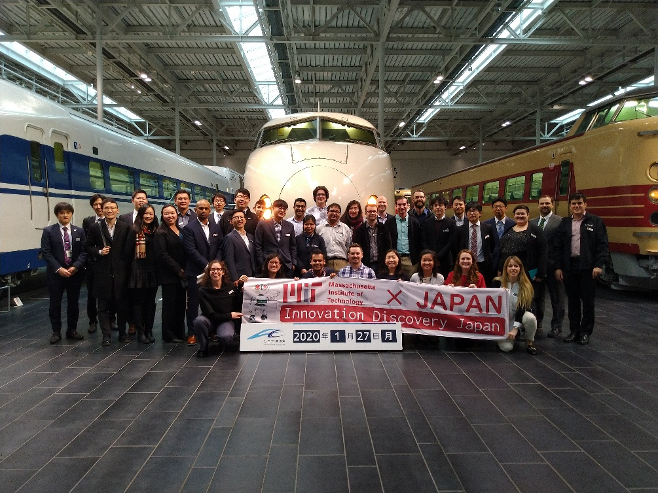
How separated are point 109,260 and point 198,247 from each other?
3.63 feet

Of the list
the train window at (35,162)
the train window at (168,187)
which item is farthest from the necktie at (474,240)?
the train window at (168,187)

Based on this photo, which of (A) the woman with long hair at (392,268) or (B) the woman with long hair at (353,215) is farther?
(B) the woman with long hair at (353,215)

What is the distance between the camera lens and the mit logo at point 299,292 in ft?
17.7

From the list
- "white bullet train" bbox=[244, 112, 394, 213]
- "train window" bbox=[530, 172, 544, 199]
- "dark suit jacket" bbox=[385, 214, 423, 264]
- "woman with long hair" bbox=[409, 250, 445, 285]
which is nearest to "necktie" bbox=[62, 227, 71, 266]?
"white bullet train" bbox=[244, 112, 394, 213]

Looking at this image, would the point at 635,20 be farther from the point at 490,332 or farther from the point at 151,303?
the point at 151,303

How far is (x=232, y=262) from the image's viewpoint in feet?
18.1

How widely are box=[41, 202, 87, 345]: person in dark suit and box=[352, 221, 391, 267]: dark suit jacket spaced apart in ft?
11.8

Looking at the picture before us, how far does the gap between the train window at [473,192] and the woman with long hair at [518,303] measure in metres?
9.71

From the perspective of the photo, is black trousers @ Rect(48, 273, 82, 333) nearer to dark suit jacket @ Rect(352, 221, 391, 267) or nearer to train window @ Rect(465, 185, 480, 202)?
dark suit jacket @ Rect(352, 221, 391, 267)

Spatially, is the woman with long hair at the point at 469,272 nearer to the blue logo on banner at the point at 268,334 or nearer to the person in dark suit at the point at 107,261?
the blue logo on banner at the point at 268,334

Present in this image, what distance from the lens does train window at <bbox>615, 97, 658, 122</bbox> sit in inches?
316

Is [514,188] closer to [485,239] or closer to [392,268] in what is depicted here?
[485,239]

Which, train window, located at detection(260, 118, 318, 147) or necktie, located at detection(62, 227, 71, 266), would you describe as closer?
necktie, located at detection(62, 227, 71, 266)

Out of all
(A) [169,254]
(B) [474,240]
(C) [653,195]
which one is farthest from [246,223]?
(C) [653,195]
